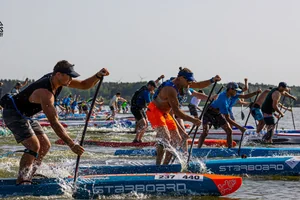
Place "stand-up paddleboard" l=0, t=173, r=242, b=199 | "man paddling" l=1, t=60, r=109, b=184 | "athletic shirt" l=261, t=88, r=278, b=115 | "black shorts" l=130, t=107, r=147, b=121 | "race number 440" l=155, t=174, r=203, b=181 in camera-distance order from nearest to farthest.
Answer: "man paddling" l=1, t=60, r=109, b=184 < "stand-up paddleboard" l=0, t=173, r=242, b=199 < "race number 440" l=155, t=174, r=203, b=181 < "athletic shirt" l=261, t=88, r=278, b=115 < "black shorts" l=130, t=107, r=147, b=121

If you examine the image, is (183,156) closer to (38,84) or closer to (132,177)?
(132,177)

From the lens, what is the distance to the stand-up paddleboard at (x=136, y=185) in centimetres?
869

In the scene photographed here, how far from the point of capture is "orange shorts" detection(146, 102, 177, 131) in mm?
10672

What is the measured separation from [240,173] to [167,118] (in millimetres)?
2016

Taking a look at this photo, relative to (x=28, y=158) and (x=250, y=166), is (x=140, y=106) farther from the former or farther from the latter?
(x=28, y=158)

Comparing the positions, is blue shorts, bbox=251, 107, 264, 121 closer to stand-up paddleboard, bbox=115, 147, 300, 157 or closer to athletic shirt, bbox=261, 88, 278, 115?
athletic shirt, bbox=261, 88, 278, 115

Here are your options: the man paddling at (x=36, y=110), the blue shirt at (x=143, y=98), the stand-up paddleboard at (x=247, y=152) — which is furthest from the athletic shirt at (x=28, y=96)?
the blue shirt at (x=143, y=98)

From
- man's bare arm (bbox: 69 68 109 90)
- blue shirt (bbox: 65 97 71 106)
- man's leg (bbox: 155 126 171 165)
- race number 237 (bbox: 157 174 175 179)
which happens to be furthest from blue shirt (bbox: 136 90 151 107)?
blue shirt (bbox: 65 97 71 106)

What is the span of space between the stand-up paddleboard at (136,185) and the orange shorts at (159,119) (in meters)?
1.55

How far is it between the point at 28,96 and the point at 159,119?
3134 millimetres

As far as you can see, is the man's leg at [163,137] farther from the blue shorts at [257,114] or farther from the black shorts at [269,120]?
the blue shorts at [257,114]

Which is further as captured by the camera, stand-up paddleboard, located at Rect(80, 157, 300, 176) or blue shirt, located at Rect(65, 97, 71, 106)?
blue shirt, located at Rect(65, 97, 71, 106)

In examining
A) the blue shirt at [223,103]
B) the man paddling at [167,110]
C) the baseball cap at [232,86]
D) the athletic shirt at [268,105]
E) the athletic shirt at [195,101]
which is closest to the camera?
the man paddling at [167,110]

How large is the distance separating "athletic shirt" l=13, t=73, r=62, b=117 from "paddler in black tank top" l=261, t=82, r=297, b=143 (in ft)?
36.2
